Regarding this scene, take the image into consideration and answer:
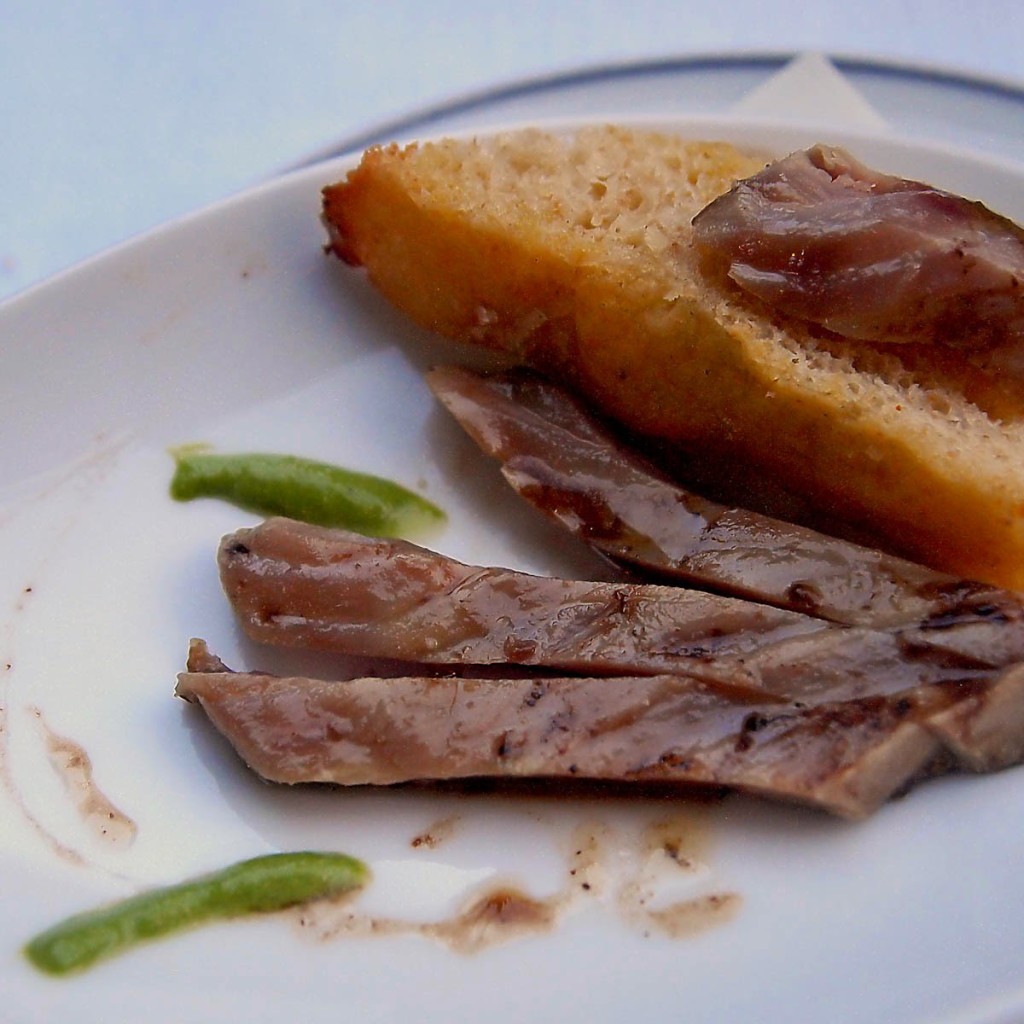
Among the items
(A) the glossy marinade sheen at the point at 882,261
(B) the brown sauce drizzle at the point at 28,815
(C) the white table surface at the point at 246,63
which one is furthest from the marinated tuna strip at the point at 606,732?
(C) the white table surface at the point at 246,63

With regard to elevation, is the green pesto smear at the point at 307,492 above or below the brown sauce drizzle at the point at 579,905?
→ above

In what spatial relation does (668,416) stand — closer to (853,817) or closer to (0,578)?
(853,817)

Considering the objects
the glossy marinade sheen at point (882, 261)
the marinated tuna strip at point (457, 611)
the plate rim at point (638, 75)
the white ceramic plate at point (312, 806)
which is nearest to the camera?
the white ceramic plate at point (312, 806)

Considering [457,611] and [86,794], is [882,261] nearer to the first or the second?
[457,611]

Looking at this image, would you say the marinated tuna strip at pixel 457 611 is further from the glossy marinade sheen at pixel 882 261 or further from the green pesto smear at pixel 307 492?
the glossy marinade sheen at pixel 882 261

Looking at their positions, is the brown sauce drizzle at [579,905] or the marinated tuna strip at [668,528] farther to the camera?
the marinated tuna strip at [668,528]

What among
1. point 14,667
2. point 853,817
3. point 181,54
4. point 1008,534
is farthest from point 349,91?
point 853,817

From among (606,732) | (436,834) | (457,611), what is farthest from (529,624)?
(436,834)
